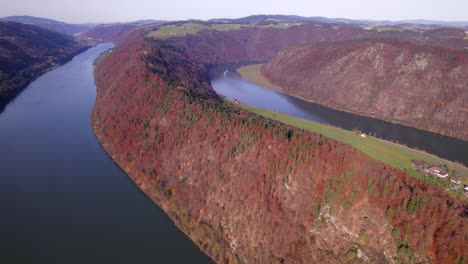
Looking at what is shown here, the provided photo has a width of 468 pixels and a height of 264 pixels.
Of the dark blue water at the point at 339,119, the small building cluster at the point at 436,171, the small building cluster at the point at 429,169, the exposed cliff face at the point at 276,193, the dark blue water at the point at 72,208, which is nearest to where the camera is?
the exposed cliff face at the point at 276,193

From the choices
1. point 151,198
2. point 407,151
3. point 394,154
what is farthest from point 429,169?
point 151,198

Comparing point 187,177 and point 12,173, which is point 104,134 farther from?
point 187,177

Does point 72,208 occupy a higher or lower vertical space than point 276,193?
lower

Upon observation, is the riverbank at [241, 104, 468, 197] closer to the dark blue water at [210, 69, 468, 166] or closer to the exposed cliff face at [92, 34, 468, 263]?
the exposed cliff face at [92, 34, 468, 263]

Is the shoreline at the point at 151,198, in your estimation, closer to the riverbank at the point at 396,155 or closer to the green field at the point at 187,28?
the riverbank at the point at 396,155

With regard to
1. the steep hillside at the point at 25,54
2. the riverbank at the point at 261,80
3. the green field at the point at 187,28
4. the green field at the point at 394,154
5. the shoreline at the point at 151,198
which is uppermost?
the green field at the point at 187,28

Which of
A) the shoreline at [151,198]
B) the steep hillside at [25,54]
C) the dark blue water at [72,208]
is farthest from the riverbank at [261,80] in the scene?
the steep hillside at [25,54]

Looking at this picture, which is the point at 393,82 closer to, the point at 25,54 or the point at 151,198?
the point at 151,198
